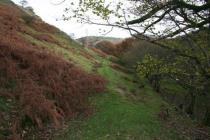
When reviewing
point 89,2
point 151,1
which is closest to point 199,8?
point 151,1

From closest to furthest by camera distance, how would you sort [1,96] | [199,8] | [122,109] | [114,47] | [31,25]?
[199,8], [1,96], [122,109], [31,25], [114,47]

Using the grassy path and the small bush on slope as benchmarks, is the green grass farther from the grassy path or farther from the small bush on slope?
the small bush on slope

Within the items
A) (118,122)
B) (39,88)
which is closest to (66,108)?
(39,88)

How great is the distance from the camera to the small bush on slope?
18578 mm

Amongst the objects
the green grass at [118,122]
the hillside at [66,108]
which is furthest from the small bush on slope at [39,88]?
the green grass at [118,122]

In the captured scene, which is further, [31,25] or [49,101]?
[31,25]

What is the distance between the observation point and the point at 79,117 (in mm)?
22938

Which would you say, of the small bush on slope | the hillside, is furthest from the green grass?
the small bush on slope

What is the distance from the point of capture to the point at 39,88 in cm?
2183

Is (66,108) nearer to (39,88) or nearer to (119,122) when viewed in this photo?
(39,88)

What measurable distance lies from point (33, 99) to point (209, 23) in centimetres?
885

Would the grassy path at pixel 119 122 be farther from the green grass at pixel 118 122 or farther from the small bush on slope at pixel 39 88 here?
the small bush on slope at pixel 39 88

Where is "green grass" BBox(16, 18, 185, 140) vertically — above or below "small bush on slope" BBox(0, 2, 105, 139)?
below

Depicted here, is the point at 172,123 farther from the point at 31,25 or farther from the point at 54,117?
the point at 31,25
